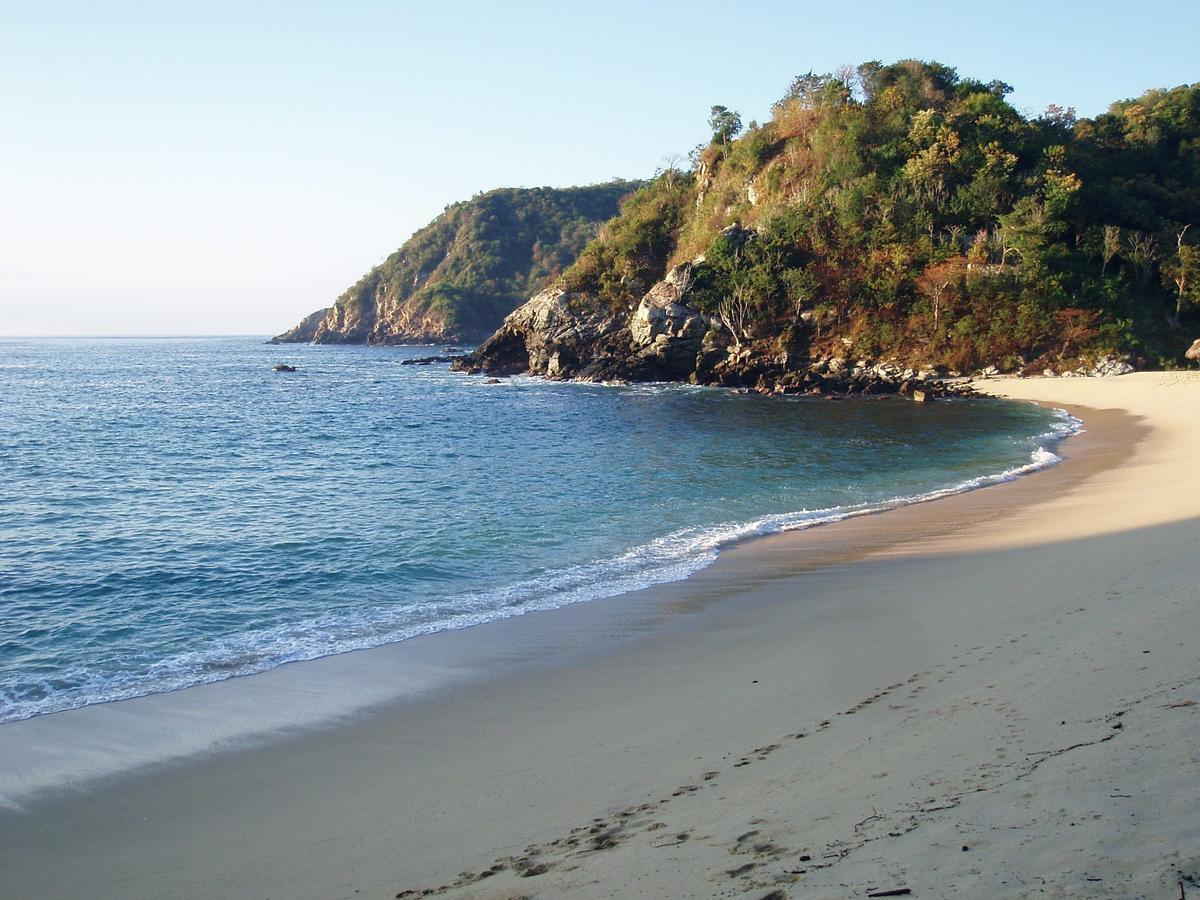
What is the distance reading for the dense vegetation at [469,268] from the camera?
137500 millimetres

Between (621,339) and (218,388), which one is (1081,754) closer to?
(621,339)

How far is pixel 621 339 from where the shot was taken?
59781 millimetres

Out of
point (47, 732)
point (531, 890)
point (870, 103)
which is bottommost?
point (47, 732)

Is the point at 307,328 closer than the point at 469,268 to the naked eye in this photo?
No

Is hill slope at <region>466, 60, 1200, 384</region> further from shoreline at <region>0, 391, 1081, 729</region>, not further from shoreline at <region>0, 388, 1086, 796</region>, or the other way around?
shoreline at <region>0, 388, 1086, 796</region>

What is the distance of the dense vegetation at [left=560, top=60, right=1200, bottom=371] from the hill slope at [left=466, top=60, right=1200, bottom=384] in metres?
0.14

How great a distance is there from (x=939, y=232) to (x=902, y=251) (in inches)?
152

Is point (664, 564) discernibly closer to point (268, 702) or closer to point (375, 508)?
point (268, 702)

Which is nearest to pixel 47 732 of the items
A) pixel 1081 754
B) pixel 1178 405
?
pixel 1081 754

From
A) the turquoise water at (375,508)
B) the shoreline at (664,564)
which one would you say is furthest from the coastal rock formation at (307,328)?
the shoreline at (664,564)

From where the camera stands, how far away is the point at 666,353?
55.3 meters

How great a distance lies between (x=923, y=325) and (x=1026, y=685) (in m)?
47.7

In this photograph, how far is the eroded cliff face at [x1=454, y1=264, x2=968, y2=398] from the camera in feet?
152

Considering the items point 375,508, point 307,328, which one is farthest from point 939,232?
point 307,328
